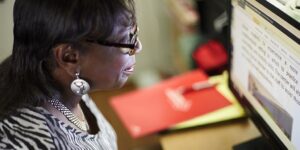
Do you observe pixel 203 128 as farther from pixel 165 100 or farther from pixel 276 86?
pixel 276 86

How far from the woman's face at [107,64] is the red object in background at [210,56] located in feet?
2.16

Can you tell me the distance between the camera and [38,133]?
2.57ft

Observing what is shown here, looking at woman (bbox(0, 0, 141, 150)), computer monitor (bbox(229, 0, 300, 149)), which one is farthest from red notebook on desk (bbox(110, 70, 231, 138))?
woman (bbox(0, 0, 141, 150))

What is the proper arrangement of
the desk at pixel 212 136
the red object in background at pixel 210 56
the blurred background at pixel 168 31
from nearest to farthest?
the desk at pixel 212 136 < the red object in background at pixel 210 56 < the blurred background at pixel 168 31

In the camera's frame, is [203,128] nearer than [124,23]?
No

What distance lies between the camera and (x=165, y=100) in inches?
50.3

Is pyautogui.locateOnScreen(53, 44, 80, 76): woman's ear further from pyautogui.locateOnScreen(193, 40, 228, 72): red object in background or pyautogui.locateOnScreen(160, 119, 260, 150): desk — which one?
pyautogui.locateOnScreen(193, 40, 228, 72): red object in background

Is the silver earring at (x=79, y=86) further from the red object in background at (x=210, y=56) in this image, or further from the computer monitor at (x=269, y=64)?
the red object in background at (x=210, y=56)

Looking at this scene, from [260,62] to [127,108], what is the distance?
0.50 meters

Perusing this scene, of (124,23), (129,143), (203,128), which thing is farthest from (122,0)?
(129,143)

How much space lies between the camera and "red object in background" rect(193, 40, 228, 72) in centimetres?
148

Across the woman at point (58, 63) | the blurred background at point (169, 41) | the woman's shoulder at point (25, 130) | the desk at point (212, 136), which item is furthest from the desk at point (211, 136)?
the woman's shoulder at point (25, 130)

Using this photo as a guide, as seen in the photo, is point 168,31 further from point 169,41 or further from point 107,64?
point 107,64

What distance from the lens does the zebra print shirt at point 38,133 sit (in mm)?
771
